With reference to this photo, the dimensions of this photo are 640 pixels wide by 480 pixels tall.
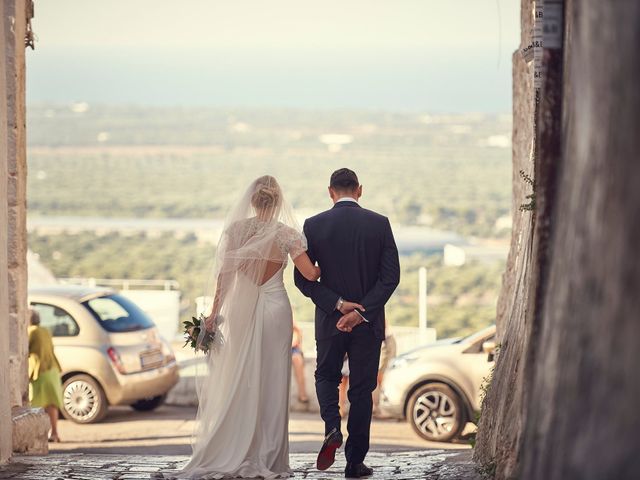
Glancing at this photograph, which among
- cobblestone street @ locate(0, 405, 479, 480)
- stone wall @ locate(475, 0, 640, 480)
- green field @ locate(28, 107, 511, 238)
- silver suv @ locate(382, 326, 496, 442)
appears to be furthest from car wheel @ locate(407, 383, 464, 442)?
green field @ locate(28, 107, 511, 238)

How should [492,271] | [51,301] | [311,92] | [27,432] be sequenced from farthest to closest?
[311,92] → [492,271] → [51,301] → [27,432]

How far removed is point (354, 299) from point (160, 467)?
6.59ft

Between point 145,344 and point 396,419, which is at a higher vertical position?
point 145,344

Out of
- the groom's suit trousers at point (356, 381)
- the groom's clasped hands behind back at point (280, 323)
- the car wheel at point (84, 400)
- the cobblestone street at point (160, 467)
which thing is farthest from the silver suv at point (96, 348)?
the groom's suit trousers at point (356, 381)

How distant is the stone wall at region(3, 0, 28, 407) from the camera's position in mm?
10805

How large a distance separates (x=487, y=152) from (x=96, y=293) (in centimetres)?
9590

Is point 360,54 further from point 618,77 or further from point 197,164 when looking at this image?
point 618,77

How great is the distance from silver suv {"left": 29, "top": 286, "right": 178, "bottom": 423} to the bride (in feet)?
23.7

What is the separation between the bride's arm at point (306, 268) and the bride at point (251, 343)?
80 mm

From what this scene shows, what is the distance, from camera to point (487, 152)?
110 m

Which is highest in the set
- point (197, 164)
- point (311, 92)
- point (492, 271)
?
point (311, 92)

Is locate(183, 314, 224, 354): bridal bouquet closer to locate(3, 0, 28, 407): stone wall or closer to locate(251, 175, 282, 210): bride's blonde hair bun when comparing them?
locate(251, 175, 282, 210): bride's blonde hair bun

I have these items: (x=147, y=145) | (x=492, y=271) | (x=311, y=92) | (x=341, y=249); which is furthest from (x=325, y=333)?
(x=311, y=92)

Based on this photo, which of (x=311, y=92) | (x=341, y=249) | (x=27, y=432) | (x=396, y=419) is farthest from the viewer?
(x=311, y=92)
